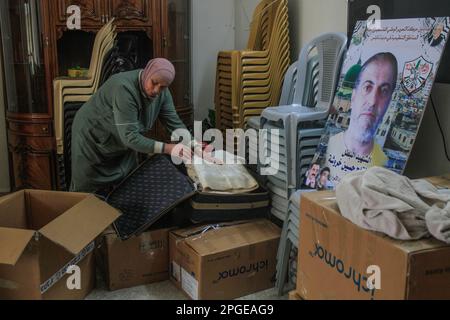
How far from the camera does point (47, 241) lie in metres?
2.10

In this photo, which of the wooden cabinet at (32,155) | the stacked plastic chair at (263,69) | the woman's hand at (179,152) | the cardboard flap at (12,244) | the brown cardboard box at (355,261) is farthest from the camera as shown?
the wooden cabinet at (32,155)

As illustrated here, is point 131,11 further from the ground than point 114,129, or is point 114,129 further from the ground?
point 131,11

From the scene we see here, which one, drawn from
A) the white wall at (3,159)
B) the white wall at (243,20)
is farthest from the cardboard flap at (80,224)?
the white wall at (243,20)

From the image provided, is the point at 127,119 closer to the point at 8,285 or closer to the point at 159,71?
the point at 159,71

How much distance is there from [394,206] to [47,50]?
9.34 ft

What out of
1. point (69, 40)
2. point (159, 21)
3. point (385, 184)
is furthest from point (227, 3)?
point (385, 184)

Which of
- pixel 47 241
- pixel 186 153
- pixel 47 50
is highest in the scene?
pixel 47 50

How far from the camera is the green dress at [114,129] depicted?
8.41 feet

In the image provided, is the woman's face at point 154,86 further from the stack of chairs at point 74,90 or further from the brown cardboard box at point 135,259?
the stack of chairs at point 74,90

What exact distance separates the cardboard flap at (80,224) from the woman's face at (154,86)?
64 centimetres

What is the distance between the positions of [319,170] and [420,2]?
2.93 feet

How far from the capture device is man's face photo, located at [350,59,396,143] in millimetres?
2131

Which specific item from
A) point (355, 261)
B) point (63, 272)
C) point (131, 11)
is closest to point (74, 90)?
point (131, 11)

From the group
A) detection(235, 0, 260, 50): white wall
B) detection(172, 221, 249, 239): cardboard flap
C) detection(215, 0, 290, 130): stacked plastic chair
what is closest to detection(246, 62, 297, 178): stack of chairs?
detection(215, 0, 290, 130): stacked plastic chair
